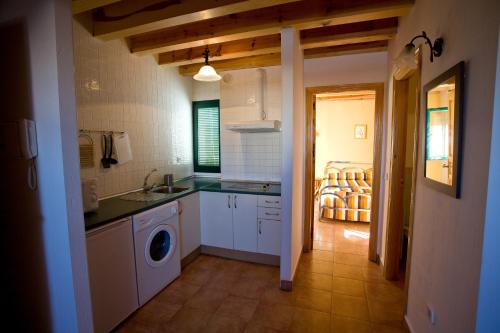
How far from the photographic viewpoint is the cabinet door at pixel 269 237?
2.76 m

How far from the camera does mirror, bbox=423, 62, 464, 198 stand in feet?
3.80

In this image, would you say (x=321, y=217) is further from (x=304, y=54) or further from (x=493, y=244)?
(x=493, y=244)

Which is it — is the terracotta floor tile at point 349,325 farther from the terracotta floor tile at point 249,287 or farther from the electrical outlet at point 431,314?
the terracotta floor tile at point 249,287

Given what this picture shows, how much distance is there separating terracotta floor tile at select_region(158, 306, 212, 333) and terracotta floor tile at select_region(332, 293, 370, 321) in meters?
1.09

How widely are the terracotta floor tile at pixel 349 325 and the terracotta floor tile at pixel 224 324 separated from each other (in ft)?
2.36

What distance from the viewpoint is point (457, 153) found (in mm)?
1157

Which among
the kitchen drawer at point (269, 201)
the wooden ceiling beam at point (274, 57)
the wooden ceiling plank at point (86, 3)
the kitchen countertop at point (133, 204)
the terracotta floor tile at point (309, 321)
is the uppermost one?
the wooden ceiling beam at point (274, 57)

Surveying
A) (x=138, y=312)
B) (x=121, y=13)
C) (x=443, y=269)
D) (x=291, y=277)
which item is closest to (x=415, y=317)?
(x=443, y=269)

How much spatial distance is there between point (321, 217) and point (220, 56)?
10.2 ft

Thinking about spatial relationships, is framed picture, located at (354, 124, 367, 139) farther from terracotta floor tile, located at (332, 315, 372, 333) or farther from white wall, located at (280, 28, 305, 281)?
terracotta floor tile, located at (332, 315, 372, 333)

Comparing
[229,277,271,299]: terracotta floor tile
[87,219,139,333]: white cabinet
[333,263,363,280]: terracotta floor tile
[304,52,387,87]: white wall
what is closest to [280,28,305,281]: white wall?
[229,277,271,299]: terracotta floor tile

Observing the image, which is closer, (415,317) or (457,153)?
(457,153)

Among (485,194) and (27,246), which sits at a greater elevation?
(485,194)

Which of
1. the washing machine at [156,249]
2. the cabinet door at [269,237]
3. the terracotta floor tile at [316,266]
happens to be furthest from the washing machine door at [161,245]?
the terracotta floor tile at [316,266]
